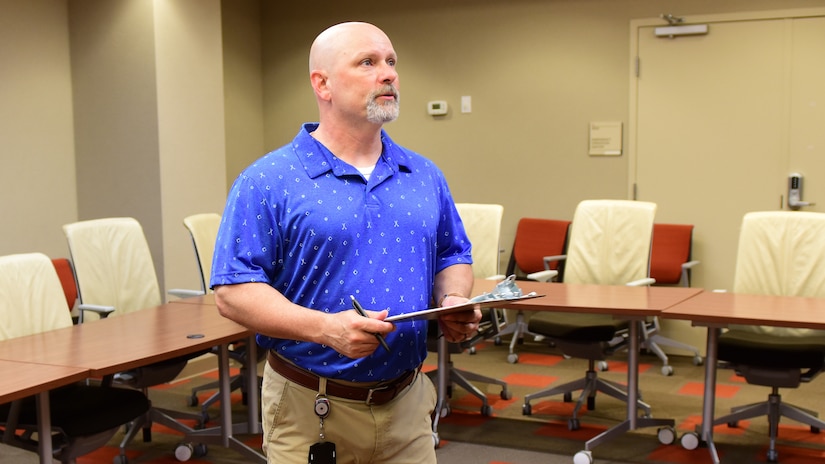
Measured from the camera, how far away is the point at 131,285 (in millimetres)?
4762

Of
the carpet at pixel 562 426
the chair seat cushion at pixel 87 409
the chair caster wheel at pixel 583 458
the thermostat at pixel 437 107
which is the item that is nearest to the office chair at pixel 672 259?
the carpet at pixel 562 426

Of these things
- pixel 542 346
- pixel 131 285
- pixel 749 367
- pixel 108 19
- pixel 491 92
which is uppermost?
pixel 108 19

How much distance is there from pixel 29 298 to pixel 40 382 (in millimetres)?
1069

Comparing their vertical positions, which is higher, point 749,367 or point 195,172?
point 195,172

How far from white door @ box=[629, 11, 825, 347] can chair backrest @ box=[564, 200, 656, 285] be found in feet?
4.55

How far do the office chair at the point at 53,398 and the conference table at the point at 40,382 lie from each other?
5.4 inches

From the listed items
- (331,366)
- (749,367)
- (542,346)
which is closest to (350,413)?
(331,366)

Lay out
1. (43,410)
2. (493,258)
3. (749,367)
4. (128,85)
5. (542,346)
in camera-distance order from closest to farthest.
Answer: (43,410) → (749,367) → (493,258) → (128,85) → (542,346)

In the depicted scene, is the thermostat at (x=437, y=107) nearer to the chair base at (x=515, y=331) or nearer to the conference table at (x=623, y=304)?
the chair base at (x=515, y=331)

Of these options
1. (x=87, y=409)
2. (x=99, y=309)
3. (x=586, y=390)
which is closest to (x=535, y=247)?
(x=586, y=390)

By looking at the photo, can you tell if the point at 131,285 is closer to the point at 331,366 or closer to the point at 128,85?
the point at 128,85

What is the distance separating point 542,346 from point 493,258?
164 centimetres

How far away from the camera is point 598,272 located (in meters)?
5.19

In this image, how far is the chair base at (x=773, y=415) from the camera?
4.27 m
